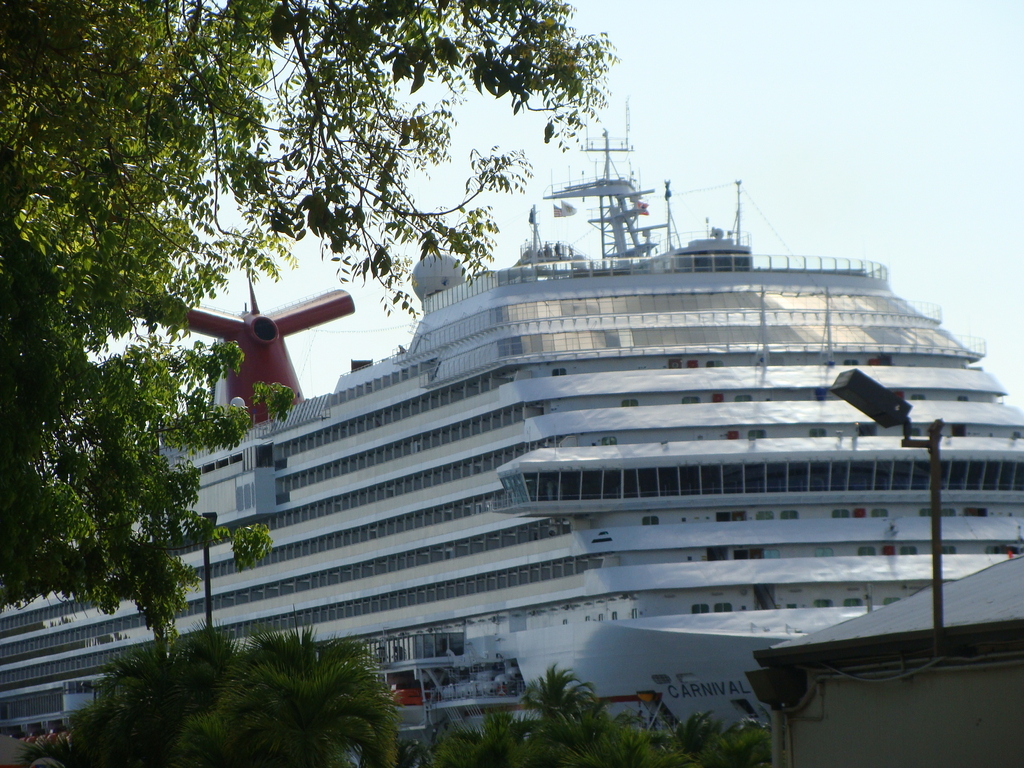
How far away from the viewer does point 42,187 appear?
507 inches

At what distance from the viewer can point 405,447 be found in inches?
2218

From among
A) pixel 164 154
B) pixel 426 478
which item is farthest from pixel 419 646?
pixel 164 154

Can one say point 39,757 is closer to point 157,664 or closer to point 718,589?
point 157,664

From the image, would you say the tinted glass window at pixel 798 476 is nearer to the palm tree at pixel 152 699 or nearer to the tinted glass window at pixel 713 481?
the tinted glass window at pixel 713 481

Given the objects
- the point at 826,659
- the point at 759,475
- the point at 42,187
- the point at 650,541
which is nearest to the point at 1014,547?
the point at 759,475

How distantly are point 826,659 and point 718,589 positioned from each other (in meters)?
28.4

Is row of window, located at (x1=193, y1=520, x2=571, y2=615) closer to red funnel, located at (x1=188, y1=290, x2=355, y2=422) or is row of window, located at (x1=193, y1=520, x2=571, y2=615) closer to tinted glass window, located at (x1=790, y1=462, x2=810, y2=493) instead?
tinted glass window, located at (x1=790, y1=462, x2=810, y2=493)

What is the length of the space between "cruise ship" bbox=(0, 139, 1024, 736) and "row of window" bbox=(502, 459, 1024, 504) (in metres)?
0.06

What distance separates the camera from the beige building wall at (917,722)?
416 inches

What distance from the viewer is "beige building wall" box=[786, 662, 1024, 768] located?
1057 centimetres

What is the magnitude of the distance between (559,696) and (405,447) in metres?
17.9

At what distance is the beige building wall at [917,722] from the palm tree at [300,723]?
19.8 ft

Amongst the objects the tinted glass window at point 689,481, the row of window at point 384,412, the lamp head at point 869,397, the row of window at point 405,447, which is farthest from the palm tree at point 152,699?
the row of window at point 384,412

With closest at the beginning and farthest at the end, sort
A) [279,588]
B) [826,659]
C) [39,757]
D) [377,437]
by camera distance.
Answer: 1. [826,659]
2. [39,757]
3. [377,437]
4. [279,588]
